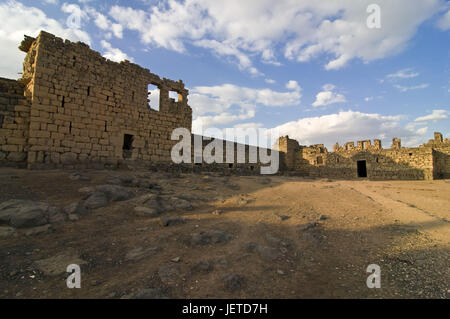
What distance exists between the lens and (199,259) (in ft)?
12.0

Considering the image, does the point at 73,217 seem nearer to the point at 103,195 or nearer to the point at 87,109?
the point at 103,195

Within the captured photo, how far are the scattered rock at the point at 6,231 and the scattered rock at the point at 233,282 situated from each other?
167 inches

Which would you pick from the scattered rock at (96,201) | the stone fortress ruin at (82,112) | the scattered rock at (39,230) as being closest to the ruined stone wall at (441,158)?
the stone fortress ruin at (82,112)

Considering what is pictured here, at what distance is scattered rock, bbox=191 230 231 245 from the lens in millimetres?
4277

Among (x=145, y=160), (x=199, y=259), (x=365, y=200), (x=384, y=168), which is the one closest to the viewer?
(x=199, y=259)

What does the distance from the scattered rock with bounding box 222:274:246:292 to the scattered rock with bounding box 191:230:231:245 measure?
1.21 m

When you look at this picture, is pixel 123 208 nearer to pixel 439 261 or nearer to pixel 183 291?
pixel 183 291

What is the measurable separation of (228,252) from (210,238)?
62 cm

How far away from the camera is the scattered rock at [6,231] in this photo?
4.00m

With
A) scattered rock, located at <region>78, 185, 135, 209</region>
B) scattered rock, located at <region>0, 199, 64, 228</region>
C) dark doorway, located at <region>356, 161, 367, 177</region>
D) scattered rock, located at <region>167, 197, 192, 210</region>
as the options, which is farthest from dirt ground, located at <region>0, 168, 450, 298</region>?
dark doorway, located at <region>356, 161, 367, 177</region>

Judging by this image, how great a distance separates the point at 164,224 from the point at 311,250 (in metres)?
3.31

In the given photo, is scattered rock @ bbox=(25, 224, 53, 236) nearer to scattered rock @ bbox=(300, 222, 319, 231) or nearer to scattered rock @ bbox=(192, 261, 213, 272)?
scattered rock @ bbox=(192, 261, 213, 272)

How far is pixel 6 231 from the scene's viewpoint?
4.09 meters
